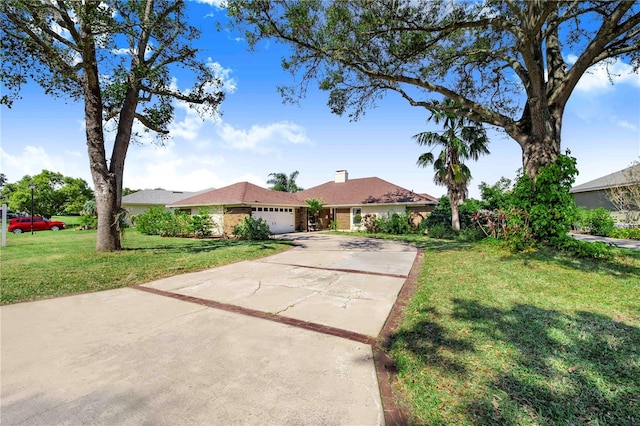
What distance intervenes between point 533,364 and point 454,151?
51.3 ft

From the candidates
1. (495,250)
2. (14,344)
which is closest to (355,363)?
(14,344)

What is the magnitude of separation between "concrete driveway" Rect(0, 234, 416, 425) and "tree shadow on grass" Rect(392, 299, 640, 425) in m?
0.78

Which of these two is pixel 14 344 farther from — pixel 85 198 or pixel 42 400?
pixel 85 198

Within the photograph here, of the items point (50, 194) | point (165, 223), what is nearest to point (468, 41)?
point (165, 223)

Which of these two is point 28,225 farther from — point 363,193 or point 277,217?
point 363,193

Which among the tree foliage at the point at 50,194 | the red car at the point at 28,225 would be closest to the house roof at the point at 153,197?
the red car at the point at 28,225

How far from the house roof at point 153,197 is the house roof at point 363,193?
57.5ft

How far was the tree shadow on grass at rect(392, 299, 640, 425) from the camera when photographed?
7.07 ft

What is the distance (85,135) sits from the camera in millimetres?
9703

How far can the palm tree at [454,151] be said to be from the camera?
622 inches

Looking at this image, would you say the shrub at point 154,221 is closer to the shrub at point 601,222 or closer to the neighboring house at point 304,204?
the neighboring house at point 304,204

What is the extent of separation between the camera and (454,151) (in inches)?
638

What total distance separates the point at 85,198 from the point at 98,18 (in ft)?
132

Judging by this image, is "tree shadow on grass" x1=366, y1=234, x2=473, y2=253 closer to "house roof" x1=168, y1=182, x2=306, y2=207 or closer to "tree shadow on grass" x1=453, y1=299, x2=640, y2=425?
"tree shadow on grass" x1=453, y1=299, x2=640, y2=425
